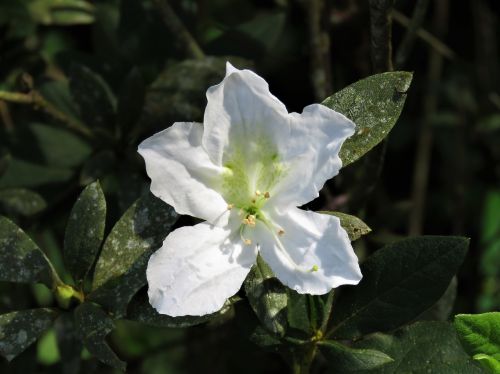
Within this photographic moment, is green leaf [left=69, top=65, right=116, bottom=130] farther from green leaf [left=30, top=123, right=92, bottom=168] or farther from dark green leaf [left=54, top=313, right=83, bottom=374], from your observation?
dark green leaf [left=54, top=313, right=83, bottom=374]

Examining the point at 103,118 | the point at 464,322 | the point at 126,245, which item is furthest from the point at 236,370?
the point at 464,322

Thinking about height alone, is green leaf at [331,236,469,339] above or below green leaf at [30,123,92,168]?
above

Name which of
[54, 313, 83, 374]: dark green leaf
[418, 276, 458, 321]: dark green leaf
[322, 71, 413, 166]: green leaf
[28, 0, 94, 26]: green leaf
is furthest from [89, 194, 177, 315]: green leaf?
[28, 0, 94, 26]: green leaf

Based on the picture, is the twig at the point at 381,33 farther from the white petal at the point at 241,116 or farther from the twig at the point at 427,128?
the twig at the point at 427,128

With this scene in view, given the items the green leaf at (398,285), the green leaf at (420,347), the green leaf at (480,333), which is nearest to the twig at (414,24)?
the green leaf at (398,285)

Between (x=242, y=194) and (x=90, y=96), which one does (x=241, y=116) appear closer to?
(x=242, y=194)

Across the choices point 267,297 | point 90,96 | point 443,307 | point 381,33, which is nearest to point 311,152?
point 267,297
